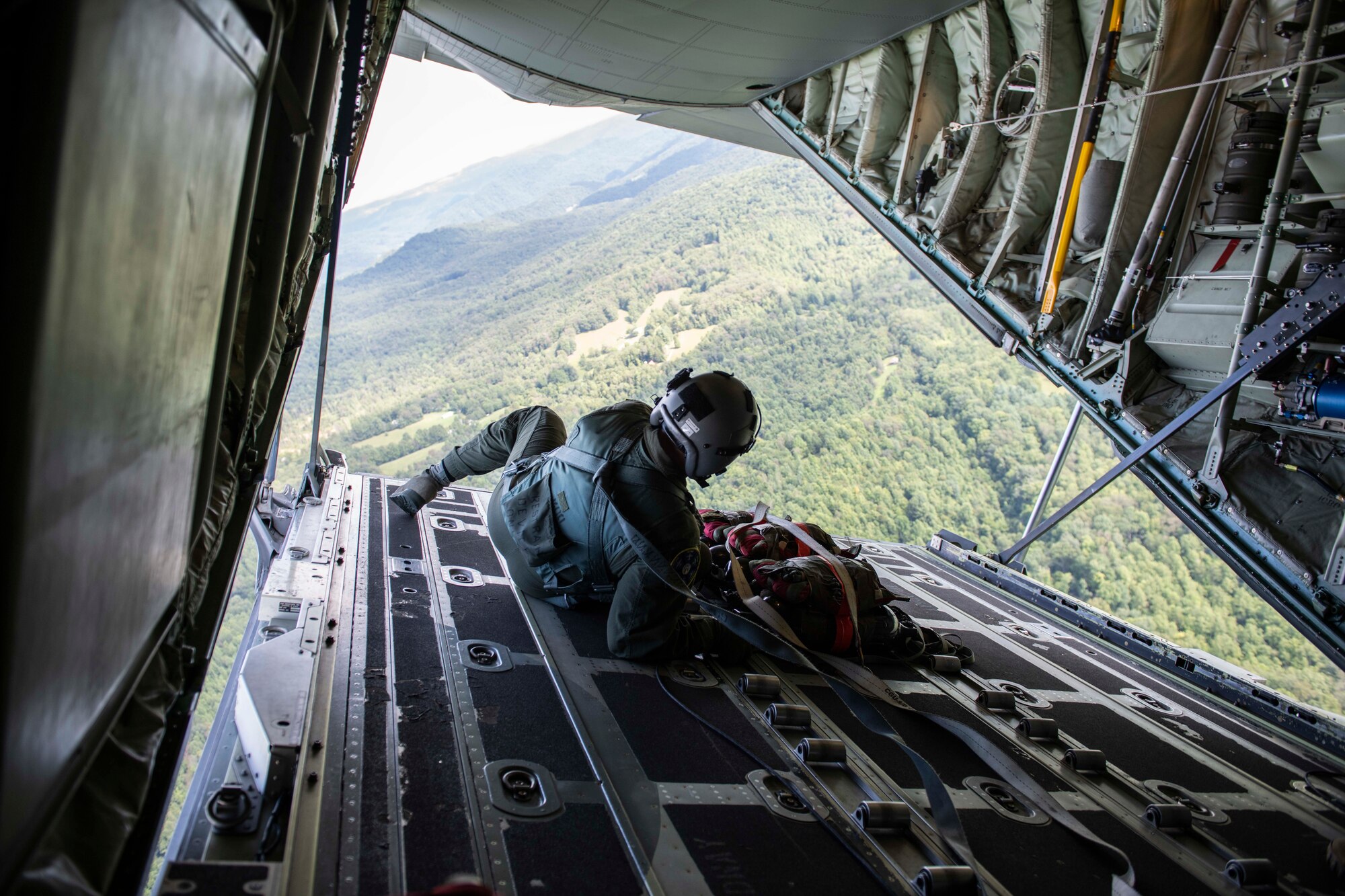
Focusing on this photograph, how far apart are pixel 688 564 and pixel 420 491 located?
200 cm

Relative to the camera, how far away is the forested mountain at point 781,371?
29188 millimetres

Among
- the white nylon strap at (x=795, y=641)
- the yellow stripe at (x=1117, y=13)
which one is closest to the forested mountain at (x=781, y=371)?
the yellow stripe at (x=1117, y=13)

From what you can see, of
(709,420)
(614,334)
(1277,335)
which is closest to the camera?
(709,420)

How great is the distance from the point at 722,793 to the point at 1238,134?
13.0 ft

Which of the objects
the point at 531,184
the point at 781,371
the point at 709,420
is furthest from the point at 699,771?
the point at 531,184

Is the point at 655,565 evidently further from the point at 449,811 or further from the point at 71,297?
the point at 71,297

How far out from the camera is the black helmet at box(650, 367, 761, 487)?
10.8 ft

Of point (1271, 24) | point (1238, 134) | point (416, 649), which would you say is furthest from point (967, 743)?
point (1271, 24)

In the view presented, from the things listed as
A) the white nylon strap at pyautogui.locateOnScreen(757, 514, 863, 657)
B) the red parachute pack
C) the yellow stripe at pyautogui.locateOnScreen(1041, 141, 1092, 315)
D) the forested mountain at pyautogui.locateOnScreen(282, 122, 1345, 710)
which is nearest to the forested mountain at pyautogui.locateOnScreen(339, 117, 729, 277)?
the forested mountain at pyautogui.locateOnScreen(282, 122, 1345, 710)

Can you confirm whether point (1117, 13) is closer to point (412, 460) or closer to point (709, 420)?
point (709, 420)

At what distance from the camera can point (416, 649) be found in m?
2.99

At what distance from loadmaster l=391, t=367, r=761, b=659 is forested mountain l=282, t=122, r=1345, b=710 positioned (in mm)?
18444

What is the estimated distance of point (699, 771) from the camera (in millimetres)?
2521

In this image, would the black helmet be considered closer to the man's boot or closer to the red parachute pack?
the red parachute pack
